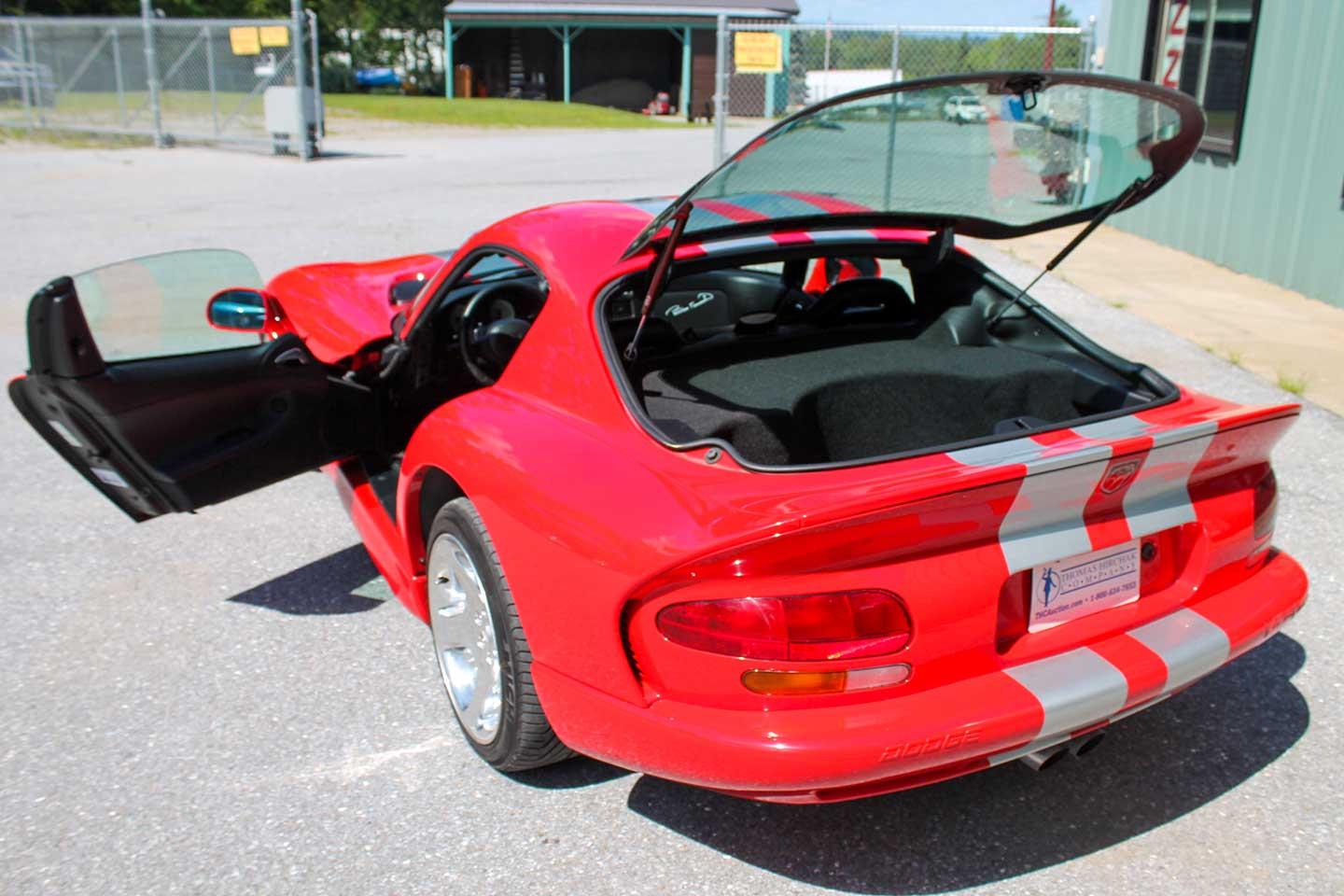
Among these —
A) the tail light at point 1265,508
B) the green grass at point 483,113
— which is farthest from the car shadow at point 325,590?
the green grass at point 483,113

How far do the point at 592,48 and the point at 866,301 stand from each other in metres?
44.8

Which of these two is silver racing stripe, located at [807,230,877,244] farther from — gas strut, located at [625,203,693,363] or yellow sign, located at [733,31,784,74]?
yellow sign, located at [733,31,784,74]

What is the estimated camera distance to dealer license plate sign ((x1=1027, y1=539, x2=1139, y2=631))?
2508mm

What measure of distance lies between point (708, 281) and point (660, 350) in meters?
0.74

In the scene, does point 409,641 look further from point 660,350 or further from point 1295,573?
point 1295,573

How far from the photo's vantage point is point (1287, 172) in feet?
30.0

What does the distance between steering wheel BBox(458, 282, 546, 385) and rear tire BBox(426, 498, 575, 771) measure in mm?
603

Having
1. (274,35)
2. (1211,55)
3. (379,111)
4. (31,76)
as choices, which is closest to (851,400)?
(1211,55)

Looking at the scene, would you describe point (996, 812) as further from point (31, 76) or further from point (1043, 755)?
point (31, 76)

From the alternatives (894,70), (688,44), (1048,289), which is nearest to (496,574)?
(1048,289)

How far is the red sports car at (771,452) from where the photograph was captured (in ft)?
7.58

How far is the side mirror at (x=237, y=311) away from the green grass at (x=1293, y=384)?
211 inches

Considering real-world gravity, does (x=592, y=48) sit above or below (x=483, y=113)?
above

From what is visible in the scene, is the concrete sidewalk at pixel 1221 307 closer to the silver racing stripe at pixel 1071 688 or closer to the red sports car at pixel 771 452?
the red sports car at pixel 771 452
